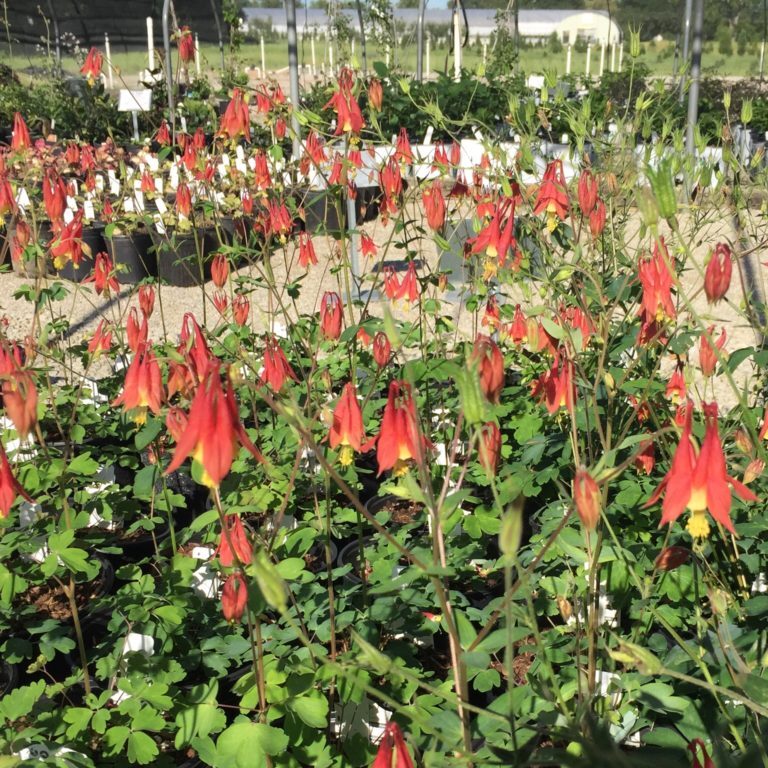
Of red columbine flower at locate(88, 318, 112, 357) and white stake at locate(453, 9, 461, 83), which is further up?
white stake at locate(453, 9, 461, 83)

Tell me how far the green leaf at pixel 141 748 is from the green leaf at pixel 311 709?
30 centimetres

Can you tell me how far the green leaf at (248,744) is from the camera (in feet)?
4.69

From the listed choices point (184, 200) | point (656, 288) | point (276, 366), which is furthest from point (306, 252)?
point (656, 288)

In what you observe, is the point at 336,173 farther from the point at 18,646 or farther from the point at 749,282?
the point at 749,282

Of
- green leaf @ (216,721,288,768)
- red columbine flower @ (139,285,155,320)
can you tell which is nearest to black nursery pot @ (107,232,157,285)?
red columbine flower @ (139,285,155,320)

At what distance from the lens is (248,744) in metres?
1.44

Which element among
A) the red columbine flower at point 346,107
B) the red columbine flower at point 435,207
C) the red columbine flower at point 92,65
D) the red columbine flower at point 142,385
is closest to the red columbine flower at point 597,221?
the red columbine flower at point 435,207

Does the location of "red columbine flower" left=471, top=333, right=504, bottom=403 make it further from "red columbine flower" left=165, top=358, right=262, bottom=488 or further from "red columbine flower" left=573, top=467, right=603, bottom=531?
"red columbine flower" left=165, top=358, right=262, bottom=488

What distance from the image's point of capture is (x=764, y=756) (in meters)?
1.09

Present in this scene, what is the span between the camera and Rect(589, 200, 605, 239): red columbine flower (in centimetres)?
250

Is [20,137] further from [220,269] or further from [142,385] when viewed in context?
[142,385]

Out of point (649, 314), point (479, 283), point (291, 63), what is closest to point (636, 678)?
point (649, 314)

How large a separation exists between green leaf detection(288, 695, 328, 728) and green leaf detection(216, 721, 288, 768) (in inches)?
1.9

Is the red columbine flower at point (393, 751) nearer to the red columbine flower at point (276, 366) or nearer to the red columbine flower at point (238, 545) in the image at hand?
the red columbine flower at point (238, 545)
